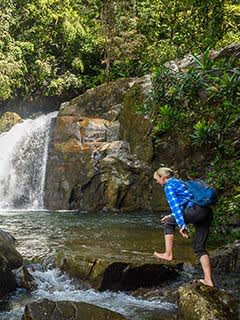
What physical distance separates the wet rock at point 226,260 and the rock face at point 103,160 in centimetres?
896

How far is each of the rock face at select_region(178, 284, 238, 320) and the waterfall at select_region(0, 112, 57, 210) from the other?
13494 millimetres

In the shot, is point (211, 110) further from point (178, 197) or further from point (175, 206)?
point (175, 206)

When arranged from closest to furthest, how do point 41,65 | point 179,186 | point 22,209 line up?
point 179,186, point 22,209, point 41,65

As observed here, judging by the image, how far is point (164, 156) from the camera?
1706 centimetres

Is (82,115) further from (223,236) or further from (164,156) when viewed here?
(223,236)

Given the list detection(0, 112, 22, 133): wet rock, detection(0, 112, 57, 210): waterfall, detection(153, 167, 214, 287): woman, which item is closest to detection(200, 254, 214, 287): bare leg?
detection(153, 167, 214, 287): woman

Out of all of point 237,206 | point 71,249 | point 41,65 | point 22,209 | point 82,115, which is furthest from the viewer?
point 41,65

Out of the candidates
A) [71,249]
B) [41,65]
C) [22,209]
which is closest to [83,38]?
[41,65]

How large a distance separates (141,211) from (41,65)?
12977mm

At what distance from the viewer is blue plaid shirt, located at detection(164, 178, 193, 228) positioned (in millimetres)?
5902

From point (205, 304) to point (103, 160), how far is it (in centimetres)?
1214

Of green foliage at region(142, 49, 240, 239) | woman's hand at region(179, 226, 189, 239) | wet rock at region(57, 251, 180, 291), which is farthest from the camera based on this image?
wet rock at region(57, 251, 180, 291)

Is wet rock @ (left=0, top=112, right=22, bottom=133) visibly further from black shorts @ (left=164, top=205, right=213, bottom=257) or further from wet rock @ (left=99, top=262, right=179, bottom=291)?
black shorts @ (left=164, top=205, right=213, bottom=257)

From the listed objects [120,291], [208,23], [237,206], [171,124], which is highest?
[208,23]
